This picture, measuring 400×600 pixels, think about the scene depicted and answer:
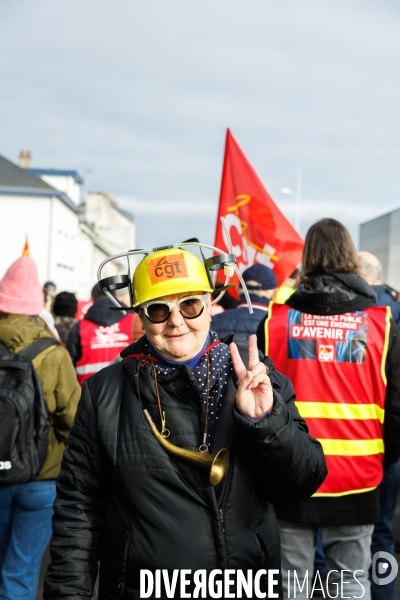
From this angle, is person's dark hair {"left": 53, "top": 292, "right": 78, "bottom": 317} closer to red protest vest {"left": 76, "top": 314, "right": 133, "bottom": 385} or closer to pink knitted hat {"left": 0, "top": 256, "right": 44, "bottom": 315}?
red protest vest {"left": 76, "top": 314, "right": 133, "bottom": 385}

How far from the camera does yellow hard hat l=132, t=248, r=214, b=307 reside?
7.98 feet

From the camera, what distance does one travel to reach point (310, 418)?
3488mm

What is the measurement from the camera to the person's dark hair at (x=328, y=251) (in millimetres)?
3631

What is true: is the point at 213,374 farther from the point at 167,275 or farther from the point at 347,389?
the point at 347,389

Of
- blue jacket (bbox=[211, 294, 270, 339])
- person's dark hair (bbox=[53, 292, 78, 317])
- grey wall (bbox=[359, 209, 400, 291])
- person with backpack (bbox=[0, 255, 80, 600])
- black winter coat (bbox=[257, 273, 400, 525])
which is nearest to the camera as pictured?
black winter coat (bbox=[257, 273, 400, 525])

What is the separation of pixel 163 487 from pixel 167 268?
68 centimetres

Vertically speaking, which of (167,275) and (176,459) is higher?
(167,275)

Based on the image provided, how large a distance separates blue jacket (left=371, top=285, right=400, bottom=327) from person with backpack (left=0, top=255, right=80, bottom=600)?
1.96m

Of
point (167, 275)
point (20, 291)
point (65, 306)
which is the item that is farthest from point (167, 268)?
point (65, 306)

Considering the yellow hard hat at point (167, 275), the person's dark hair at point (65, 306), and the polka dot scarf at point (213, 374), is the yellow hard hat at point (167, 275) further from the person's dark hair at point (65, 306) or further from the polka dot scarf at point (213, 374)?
the person's dark hair at point (65, 306)

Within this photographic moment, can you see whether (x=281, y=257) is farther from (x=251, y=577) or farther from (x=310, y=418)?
(x=251, y=577)

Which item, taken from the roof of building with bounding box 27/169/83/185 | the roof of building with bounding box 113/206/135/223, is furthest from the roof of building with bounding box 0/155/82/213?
the roof of building with bounding box 113/206/135/223

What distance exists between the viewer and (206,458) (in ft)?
7.36

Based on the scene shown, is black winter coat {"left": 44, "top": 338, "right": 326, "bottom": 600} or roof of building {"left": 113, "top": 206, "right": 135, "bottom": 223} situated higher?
roof of building {"left": 113, "top": 206, "right": 135, "bottom": 223}
